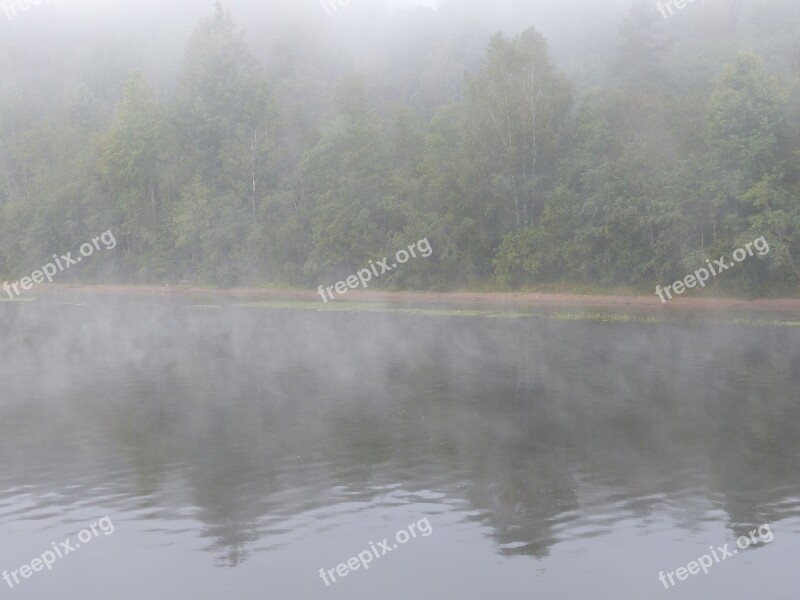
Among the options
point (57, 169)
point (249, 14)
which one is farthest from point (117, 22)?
point (57, 169)

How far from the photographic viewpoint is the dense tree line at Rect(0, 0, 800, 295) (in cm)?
5125

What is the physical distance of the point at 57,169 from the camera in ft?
275

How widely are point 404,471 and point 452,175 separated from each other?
48.1 m

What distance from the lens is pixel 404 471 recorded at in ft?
49.9

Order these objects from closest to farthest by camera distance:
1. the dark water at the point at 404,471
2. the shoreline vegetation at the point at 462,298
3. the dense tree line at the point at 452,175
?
1. the dark water at the point at 404,471
2. the shoreline vegetation at the point at 462,298
3. the dense tree line at the point at 452,175

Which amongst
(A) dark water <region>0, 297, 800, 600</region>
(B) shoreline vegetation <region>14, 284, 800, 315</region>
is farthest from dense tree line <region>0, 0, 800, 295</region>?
(A) dark water <region>0, 297, 800, 600</region>

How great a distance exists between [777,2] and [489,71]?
64955 millimetres

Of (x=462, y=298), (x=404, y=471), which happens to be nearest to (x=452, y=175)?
(x=462, y=298)

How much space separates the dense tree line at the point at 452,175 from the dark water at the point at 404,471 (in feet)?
76.6

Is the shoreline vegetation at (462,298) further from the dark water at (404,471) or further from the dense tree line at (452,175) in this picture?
the dark water at (404,471)

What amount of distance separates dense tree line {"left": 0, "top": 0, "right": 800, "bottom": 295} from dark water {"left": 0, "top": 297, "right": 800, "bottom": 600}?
920 inches

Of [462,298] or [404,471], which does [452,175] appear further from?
[404,471]

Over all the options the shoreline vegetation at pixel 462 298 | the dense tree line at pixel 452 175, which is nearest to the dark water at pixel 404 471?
the shoreline vegetation at pixel 462 298

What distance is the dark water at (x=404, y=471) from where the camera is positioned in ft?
35.8
